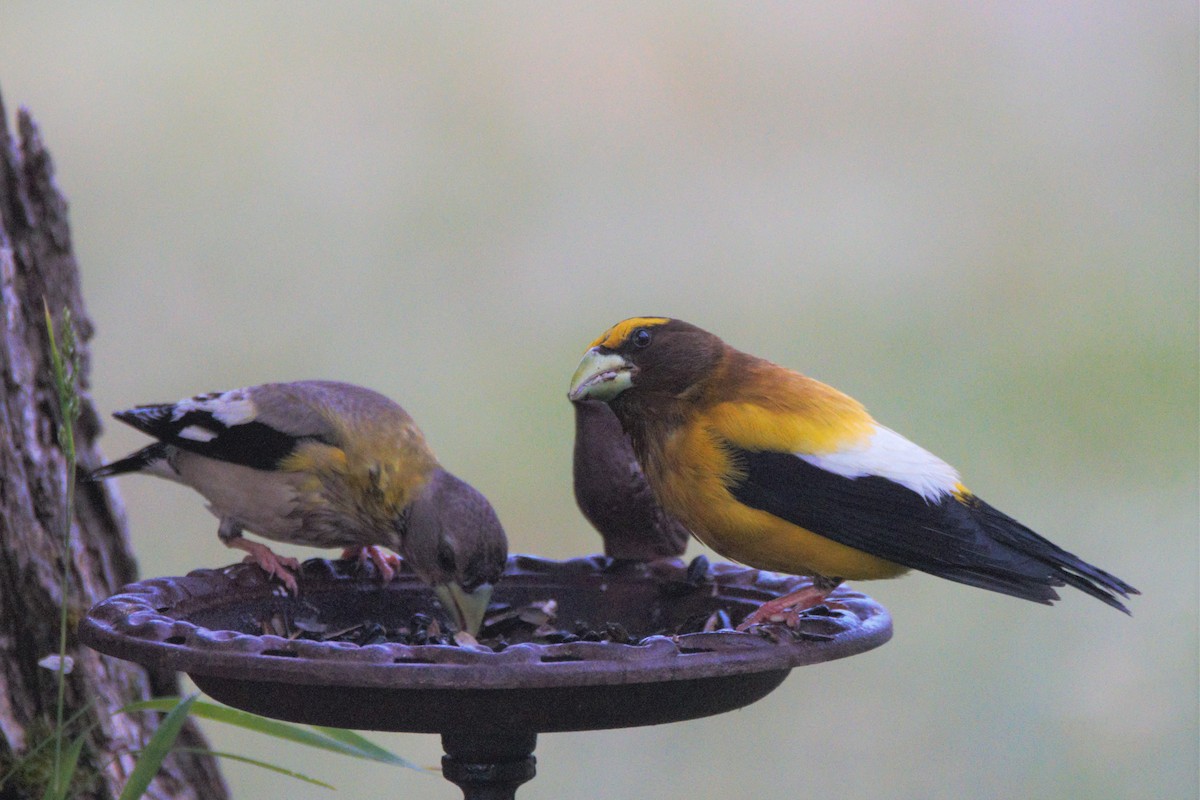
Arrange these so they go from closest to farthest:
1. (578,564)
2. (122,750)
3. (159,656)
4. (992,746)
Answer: (159,656) < (578,564) < (122,750) < (992,746)

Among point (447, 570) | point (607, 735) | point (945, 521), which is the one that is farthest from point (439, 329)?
point (945, 521)

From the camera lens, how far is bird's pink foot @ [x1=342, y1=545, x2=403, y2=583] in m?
3.50

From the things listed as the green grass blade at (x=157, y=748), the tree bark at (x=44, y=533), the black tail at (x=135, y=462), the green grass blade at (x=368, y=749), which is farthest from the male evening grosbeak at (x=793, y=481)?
the tree bark at (x=44, y=533)

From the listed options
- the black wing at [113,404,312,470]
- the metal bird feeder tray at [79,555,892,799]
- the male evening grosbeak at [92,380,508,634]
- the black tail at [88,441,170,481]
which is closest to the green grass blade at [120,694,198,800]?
the metal bird feeder tray at [79,555,892,799]

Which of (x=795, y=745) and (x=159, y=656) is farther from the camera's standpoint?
(x=795, y=745)

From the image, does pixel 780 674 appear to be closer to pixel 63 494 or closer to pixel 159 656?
pixel 159 656

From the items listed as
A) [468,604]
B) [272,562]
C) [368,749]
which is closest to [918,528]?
[468,604]

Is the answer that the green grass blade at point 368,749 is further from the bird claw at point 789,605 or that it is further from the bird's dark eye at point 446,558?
the bird claw at point 789,605

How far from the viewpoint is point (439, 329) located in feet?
20.9

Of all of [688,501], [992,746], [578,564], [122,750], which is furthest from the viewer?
[992,746]

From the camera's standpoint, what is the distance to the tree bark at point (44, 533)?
3309mm

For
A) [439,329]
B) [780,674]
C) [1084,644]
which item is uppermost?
[439,329]

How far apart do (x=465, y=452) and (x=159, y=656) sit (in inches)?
150

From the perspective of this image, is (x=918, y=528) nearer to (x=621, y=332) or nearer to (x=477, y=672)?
(x=621, y=332)
